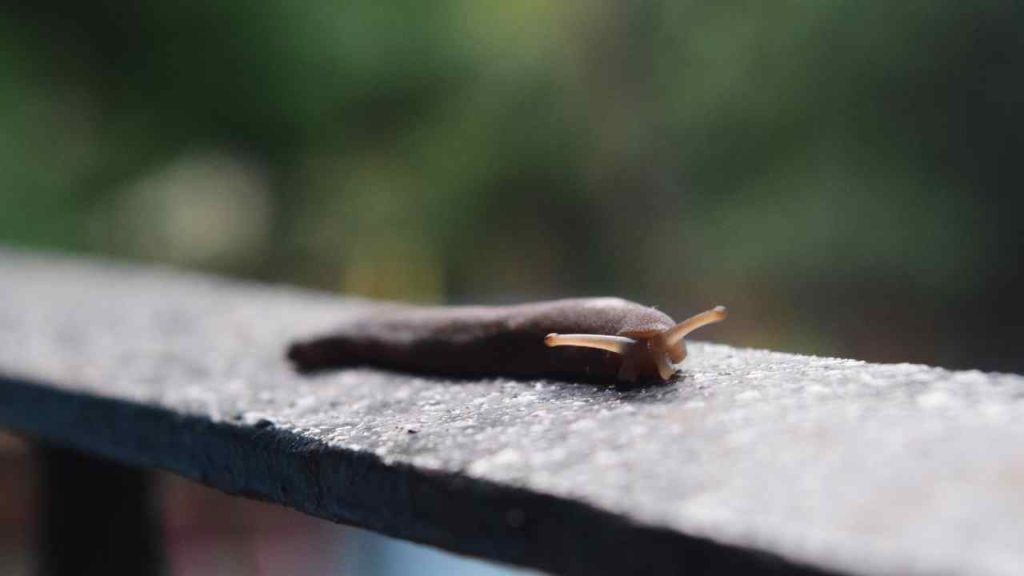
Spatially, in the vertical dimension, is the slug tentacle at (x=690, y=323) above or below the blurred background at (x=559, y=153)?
below

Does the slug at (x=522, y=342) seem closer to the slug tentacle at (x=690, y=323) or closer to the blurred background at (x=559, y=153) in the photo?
the slug tentacle at (x=690, y=323)

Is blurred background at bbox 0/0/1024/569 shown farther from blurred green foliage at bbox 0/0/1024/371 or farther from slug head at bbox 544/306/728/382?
slug head at bbox 544/306/728/382

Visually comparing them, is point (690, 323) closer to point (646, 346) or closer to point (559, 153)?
point (646, 346)

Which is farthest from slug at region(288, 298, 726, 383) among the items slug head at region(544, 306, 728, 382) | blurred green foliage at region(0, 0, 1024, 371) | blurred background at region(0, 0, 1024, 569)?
blurred green foliage at region(0, 0, 1024, 371)

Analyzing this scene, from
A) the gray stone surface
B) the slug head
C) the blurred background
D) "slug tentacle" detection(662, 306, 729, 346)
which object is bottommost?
the gray stone surface

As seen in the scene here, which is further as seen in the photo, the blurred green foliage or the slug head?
the blurred green foliage

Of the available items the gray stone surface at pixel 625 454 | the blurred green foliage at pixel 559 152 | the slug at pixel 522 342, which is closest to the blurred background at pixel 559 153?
the blurred green foliage at pixel 559 152
